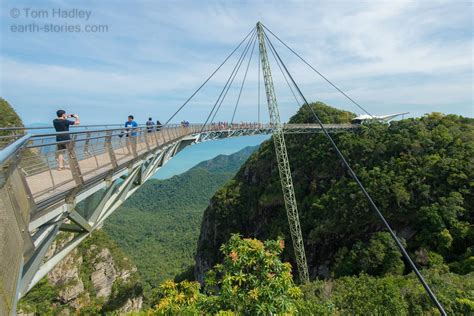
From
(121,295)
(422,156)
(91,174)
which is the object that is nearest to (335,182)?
(422,156)

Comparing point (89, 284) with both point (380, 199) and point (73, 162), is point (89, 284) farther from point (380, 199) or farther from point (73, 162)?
point (73, 162)

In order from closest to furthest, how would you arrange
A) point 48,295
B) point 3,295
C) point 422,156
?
1. point 3,295
2. point 48,295
3. point 422,156

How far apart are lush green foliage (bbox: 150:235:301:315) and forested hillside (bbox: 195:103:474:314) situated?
507 inches

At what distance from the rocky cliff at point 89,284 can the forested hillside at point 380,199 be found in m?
14.3

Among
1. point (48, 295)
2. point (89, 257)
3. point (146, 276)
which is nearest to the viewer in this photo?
point (48, 295)

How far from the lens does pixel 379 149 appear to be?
3666 cm

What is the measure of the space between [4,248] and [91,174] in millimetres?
4269

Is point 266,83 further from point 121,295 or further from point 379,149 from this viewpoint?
point 121,295

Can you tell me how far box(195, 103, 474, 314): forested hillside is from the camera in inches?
1013

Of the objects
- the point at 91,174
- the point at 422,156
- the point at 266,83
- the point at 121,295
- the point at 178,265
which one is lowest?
the point at 178,265

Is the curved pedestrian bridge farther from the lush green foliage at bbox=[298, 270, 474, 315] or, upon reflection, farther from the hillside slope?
the hillside slope

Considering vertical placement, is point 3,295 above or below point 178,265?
above

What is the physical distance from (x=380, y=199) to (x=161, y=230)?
4288 inches

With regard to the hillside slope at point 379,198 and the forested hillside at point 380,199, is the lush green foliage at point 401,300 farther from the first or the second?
the hillside slope at point 379,198
